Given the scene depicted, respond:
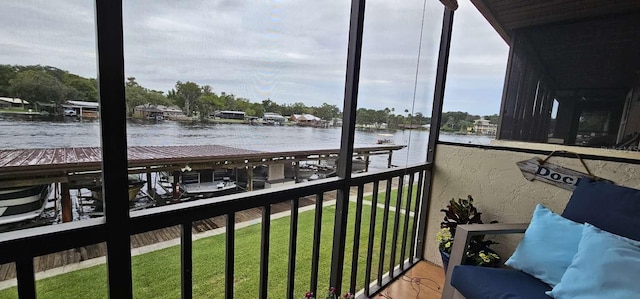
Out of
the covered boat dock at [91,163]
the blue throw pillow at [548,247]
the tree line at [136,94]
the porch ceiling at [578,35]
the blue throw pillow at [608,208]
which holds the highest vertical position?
the porch ceiling at [578,35]

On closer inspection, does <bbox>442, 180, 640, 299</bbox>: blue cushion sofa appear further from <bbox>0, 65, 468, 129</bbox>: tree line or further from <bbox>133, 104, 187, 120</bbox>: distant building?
<bbox>133, 104, 187, 120</bbox>: distant building

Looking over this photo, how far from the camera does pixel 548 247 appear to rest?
4.77ft

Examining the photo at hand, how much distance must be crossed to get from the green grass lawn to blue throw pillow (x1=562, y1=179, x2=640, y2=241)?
1.18 m

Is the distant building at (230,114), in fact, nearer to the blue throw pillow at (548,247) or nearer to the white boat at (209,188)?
the white boat at (209,188)

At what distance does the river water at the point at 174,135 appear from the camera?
72 cm

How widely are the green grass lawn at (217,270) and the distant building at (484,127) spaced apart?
984 mm

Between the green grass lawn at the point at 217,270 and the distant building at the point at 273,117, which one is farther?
the distant building at the point at 273,117

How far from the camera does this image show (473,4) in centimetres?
218

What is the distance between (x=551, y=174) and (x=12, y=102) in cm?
269

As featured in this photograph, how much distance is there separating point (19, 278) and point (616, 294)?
2033 millimetres

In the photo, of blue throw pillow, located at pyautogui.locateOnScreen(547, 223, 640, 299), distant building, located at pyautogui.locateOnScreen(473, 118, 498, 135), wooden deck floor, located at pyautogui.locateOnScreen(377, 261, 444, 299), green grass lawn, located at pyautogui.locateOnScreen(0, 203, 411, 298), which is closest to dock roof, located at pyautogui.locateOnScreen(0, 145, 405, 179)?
green grass lawn, located at pyautogui.locateOnScreen(0, 203, 411, 298)

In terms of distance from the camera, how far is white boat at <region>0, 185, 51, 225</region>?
74cm

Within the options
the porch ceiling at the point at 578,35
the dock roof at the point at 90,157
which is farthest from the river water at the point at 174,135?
the porch ceiling at the point at 578,35

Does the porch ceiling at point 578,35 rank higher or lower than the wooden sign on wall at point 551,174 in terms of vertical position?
higher
